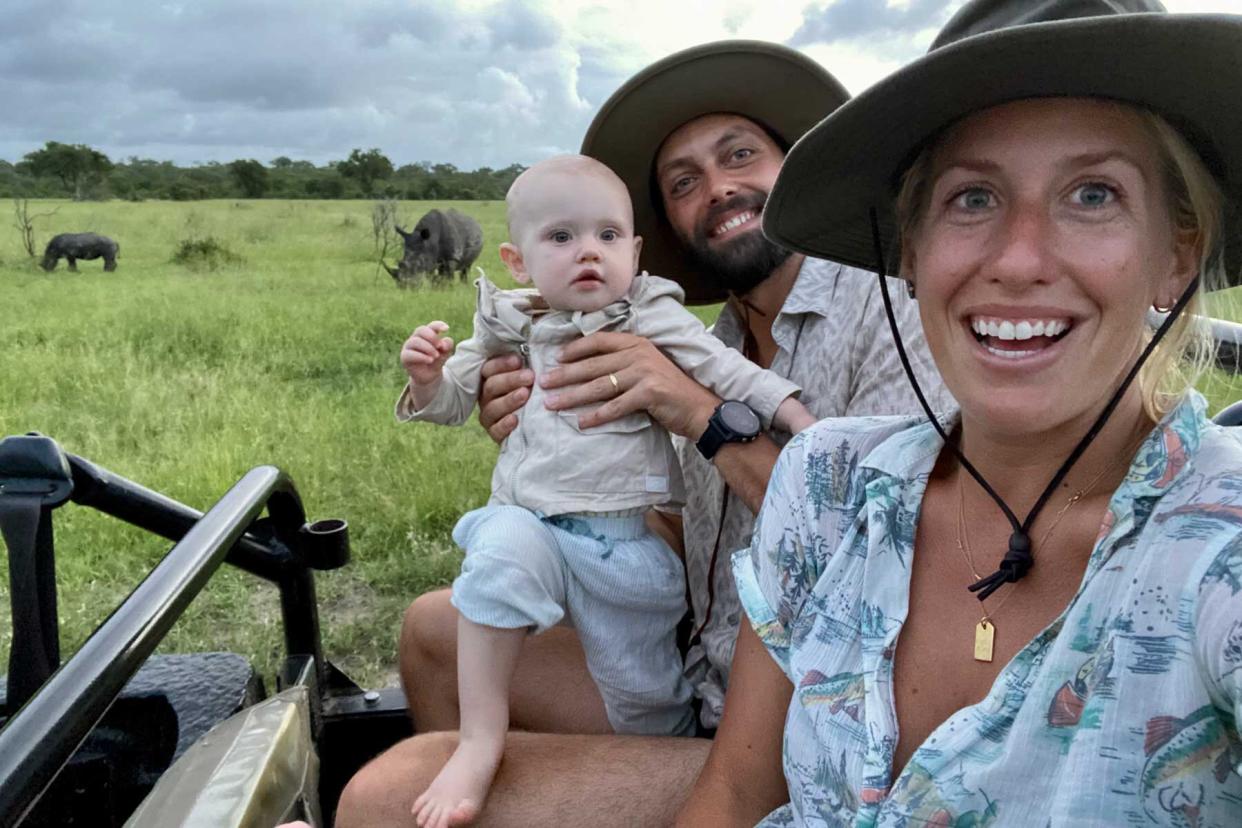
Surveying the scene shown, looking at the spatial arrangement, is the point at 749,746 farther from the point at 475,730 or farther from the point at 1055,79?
the point at 1055,79

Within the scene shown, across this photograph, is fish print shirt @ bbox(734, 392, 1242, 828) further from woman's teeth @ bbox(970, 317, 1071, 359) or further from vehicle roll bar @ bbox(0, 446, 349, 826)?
vehicle roll bar @ bbox(0, 446, 349, 826)

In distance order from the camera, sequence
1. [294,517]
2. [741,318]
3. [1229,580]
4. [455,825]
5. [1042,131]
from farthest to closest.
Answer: [741,318] → [294,517] → [455,825] → [1042,131] → [1229,580]

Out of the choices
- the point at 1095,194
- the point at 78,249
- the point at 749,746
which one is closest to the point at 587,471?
the point at 749,746

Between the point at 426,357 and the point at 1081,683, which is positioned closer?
the point at 1081,683

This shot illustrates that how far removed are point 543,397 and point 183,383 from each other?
6385 millimetres

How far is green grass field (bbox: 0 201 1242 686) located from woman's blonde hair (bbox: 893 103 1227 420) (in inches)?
6.5

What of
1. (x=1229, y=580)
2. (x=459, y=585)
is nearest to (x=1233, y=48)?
(x=1229, y=580)

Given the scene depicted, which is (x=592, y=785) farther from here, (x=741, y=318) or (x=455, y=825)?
(x=741, y=318)

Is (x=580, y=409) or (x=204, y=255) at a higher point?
(x=204, y=255)

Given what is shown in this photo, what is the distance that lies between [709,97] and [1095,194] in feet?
4.62

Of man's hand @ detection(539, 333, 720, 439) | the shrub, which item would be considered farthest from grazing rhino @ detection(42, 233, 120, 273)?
man's hand @ detection(539, 333, 720, 439)

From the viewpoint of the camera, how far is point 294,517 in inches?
83.0

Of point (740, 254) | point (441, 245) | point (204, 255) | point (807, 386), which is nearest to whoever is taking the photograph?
point (807, 386)

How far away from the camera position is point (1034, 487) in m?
1.29
